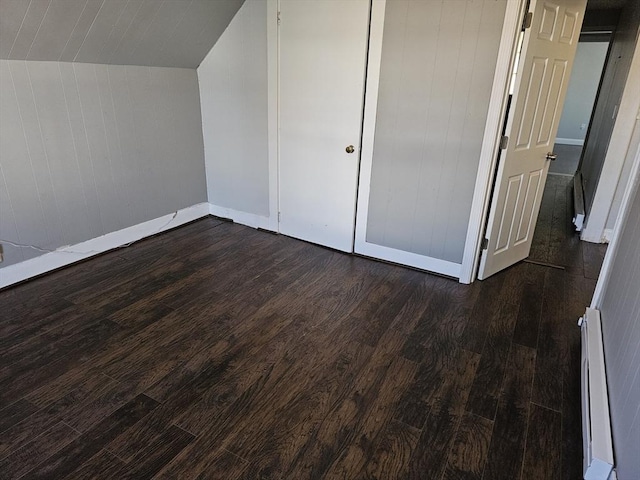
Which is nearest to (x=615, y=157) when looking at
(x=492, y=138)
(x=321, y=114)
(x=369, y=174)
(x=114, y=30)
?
(x=492, y=138)

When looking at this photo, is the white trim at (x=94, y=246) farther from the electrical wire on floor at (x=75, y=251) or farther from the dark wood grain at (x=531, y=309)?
the dark wood grain at (x=531, y=309)

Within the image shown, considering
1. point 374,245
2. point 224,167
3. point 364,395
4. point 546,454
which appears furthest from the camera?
point 224,167

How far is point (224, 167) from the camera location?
399 centimetres

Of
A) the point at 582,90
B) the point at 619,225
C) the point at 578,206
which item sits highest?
the point at 582,90

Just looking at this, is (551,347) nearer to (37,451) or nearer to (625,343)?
(625,343)

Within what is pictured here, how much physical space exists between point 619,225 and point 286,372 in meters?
1.95

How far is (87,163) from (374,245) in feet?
7.47

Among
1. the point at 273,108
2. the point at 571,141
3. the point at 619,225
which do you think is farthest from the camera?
the point at 571,141

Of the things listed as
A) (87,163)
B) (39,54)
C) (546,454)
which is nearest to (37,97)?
(39,54)

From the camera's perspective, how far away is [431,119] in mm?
2875

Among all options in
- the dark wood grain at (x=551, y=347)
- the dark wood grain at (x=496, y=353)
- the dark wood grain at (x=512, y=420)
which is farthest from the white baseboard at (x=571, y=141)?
the dark wood grain at (x=512, y=420)

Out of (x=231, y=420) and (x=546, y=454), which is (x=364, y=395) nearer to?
(x=231, y=420)

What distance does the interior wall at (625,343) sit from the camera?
1.35 metres

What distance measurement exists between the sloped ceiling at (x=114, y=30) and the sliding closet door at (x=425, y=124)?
1.38m
